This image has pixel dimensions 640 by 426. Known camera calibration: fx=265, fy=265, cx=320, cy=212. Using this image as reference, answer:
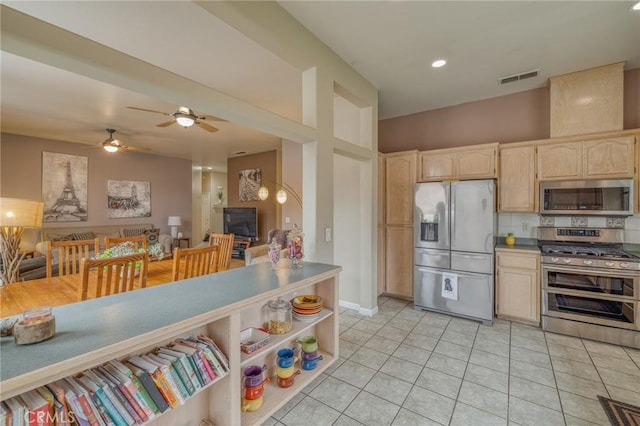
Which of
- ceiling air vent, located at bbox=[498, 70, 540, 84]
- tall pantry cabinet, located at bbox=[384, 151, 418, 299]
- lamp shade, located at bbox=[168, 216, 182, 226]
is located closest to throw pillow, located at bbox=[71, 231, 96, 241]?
lamp shade, located at bbox=[168, 216, 182, 226]

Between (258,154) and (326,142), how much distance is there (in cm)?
535

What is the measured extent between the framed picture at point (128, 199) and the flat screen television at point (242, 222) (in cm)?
207

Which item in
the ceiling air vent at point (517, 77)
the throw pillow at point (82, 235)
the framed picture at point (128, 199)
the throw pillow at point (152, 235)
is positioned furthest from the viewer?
the throw pillow at point (152, 235)

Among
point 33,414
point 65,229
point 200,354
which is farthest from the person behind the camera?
point 65,229

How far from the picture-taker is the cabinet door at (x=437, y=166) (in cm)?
369

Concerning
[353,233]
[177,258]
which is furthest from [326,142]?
[177,258]

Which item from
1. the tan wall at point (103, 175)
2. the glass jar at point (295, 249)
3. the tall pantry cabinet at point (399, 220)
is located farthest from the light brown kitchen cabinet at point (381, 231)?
the tan wall at point (103, 175)

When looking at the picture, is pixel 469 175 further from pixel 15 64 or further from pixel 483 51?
pixel 15 64

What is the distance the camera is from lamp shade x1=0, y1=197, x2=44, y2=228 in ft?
6.08

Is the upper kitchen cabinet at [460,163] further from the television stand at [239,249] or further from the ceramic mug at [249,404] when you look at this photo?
the television stand at [239,249]

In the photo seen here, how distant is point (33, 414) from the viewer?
0.88 m

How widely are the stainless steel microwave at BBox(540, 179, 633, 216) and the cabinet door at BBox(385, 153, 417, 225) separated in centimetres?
153

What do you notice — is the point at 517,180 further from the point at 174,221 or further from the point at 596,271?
the point at 174,221

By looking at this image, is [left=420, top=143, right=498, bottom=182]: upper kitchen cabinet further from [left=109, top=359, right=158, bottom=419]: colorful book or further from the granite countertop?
[left=109, top=359, right=158, bottom=419]: colorful book
